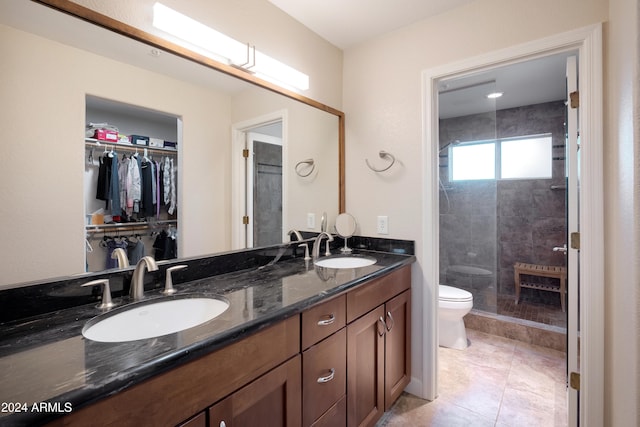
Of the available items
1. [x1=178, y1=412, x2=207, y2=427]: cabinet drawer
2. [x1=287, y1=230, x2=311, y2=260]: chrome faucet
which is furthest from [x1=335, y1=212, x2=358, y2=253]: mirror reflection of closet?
[x1=178, y1=412, x2=207, y2=427]: cabinet drawer

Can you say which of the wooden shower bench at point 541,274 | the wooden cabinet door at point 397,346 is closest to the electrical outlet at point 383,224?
the wooden cabinet door at point 397,346

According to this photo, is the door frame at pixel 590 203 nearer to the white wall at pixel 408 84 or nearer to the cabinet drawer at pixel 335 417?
the white wall at pixel 408 84

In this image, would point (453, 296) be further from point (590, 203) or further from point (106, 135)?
point (106, 135)

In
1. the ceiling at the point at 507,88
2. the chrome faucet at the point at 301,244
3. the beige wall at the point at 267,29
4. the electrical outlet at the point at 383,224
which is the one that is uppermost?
the ceiling at the point at 507,88

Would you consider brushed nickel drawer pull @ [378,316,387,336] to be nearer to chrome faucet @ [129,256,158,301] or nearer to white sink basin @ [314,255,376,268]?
white sink basin @ [314,255,376,268]

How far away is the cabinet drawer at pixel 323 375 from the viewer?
1.10m

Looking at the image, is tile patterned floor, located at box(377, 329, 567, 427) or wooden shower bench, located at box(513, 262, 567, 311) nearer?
tile patterned floor, located at box(377, 329, 567, 427)

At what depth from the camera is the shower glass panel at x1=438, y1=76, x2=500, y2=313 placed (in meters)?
3.27

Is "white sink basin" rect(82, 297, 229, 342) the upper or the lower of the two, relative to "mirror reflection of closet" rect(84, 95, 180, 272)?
lower

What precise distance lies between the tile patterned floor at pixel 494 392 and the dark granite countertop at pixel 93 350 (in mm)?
1143

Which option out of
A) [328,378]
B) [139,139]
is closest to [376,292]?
[328,378]

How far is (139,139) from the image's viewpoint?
1.24m

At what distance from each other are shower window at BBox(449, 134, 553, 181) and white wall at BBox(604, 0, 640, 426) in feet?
7.14

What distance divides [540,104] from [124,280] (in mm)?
4066
